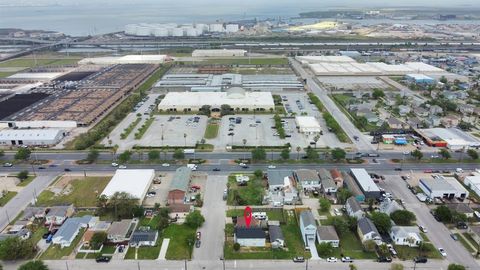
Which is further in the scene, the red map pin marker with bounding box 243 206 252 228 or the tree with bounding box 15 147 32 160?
the tree with bounding box 15 147 32 160

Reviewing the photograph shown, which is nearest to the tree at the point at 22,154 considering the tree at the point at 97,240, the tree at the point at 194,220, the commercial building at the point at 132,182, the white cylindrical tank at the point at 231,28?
the commercial building at the point at 132,182

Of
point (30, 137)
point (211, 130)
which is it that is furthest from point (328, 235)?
point (30, 137)

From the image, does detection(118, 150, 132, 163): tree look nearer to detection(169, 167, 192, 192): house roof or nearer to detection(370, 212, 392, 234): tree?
detection(169, 167, 192, 192): house roof

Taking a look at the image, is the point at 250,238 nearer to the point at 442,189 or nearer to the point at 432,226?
the point at 432,226

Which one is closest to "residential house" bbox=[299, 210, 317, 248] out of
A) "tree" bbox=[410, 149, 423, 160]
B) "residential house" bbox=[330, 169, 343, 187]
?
"residential house" bbox=[330, 169, 343, 187]

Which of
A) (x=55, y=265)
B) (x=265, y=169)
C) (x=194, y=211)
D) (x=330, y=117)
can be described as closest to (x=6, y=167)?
(x=55, y=265)

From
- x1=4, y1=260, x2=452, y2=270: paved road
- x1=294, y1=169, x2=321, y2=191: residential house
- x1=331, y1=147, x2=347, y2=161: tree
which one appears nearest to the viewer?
x1=4, y1=260, x2=452, y2=270: paved road

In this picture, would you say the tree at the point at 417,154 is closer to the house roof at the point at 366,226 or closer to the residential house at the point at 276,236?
the house roof at the point at 366,226
